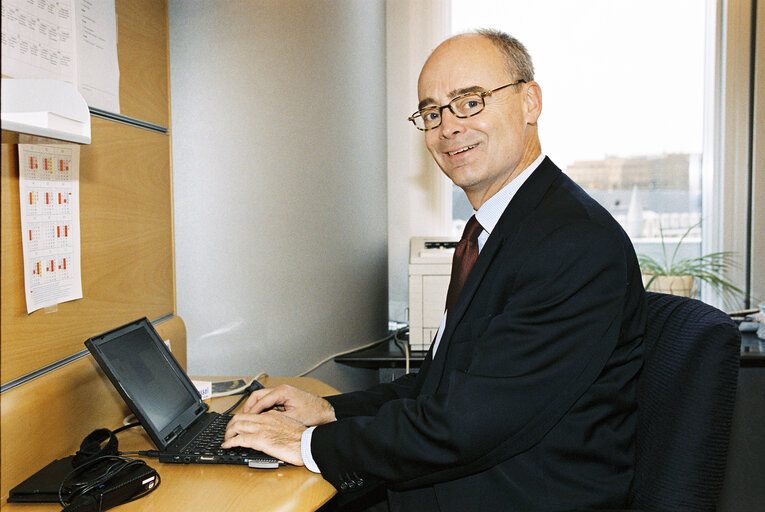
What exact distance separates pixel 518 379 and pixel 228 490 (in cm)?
52

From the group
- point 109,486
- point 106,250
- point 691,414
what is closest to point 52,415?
point 109,486

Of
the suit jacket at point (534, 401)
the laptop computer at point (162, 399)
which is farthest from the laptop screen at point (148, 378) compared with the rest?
the suit jacket at point (534, 401)

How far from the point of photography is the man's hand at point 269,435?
113 cm

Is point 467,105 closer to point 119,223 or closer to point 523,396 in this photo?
point 523,396

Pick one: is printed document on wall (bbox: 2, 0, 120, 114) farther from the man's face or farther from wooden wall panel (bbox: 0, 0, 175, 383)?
the man's face

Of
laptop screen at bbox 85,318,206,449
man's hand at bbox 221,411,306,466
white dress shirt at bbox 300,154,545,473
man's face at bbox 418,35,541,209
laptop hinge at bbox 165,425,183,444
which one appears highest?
man's face at bbox 418,35,541,209

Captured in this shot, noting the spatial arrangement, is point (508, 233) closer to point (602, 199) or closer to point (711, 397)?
point (711, 397)

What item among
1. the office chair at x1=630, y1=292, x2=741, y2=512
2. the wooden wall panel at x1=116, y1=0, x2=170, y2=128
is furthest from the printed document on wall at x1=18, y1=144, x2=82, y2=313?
the office chair at x1=630, y1=292, x2=741, y2=512

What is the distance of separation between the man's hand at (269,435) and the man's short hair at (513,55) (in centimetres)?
87

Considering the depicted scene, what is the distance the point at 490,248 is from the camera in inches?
47.9

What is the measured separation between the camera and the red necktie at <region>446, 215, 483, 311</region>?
143 centimetres

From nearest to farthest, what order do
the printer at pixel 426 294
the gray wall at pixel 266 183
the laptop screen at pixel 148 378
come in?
1. the laptop screen at pixel 148 378
2. the gray wall at pixel 266 183
3. the printer at pixel 426 294

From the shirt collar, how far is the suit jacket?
188 millimetres

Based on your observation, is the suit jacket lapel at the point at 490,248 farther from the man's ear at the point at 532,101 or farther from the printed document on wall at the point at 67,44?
the printed document on wall at the point at 67,44
